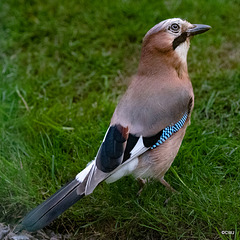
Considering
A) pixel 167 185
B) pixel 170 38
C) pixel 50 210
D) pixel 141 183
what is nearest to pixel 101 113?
pixel 141 183

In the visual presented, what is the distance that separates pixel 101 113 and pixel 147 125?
1218 mm

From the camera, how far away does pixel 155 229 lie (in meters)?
3.00

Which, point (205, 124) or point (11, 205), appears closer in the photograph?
point (11, 205)

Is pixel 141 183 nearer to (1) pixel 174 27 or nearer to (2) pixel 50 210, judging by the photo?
(2) pixel 50 210

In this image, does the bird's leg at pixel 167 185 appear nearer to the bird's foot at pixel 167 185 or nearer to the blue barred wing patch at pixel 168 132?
the bird's foot at pixel 167 185

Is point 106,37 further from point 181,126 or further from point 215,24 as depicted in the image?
point 181,126

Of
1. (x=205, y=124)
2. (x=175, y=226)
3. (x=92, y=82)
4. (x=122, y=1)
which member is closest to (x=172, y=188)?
(x=175, y=226)

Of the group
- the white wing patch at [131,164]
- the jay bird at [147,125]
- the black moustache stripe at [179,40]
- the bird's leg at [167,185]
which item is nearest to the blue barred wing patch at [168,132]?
the jay bird at [147,125]

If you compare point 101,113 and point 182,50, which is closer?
point 182,50

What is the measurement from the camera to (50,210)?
2.96 m

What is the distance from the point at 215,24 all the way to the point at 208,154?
2.10 m

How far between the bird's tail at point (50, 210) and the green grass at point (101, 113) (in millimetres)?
268

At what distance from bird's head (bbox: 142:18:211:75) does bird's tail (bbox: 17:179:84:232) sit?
1.00 m

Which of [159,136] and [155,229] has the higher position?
[159,136]
